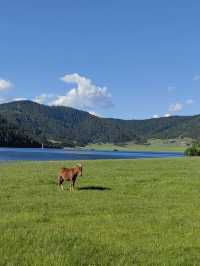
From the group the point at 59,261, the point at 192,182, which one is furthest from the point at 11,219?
the point at 192,182

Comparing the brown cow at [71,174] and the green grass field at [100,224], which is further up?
the brown cow at [71,174]

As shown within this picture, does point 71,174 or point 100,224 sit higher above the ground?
point 71,174

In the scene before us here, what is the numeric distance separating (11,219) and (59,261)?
6.25m

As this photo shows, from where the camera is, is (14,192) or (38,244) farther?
(14,192)

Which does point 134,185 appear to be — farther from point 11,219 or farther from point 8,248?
point 8,248

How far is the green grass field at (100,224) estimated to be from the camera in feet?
40.4

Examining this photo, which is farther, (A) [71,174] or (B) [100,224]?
(A) [71,174]

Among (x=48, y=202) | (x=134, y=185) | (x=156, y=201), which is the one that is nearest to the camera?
(x=48, y=202)

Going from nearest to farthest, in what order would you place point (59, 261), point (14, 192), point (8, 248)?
point (59, 261) < point (8, 248) < point (14, 192)

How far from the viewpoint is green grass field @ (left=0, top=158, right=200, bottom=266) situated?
12.3 metres

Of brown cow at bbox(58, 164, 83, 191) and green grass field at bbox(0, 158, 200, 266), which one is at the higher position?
brown cow at bbox(58, 164, 83, 191)

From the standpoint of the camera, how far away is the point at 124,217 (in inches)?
739

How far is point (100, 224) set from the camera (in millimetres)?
17250

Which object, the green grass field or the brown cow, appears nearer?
the green grass field
